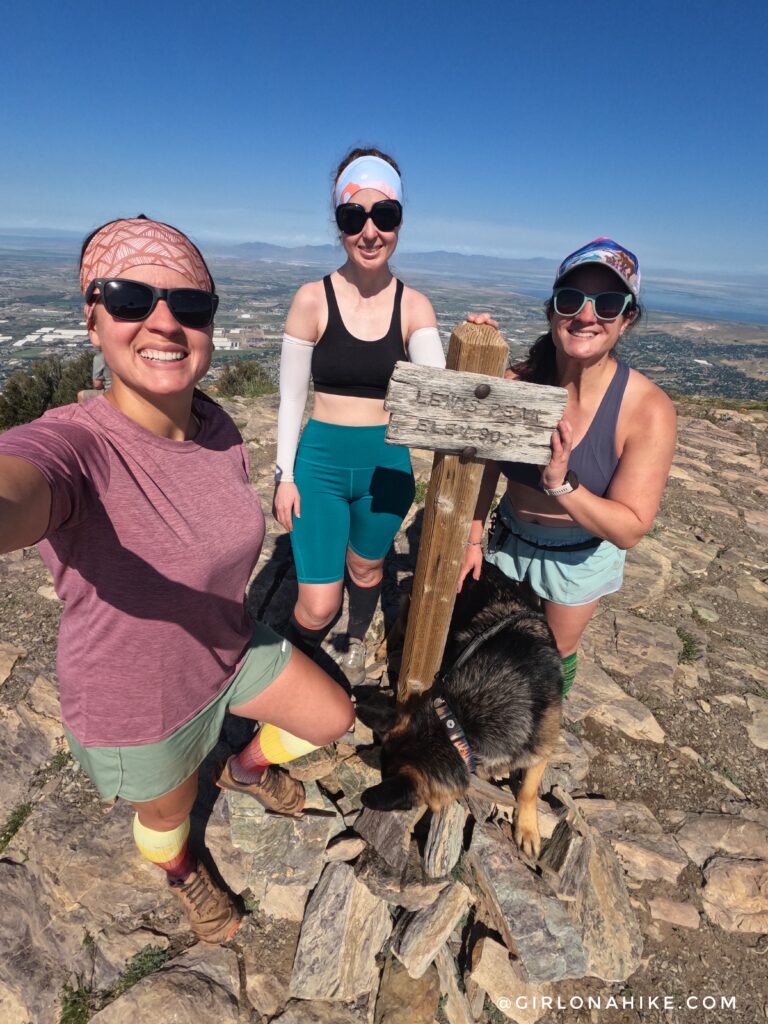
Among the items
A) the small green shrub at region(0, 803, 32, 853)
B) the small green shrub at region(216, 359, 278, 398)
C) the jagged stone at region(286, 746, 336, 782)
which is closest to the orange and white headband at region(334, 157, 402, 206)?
the jagged stone at region(286, 746, 336, 782)

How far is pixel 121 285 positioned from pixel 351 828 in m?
3.27

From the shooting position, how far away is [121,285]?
64.6 inches

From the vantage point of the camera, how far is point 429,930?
2.74m

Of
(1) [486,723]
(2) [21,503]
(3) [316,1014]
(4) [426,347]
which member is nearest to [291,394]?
(4) [426,347]

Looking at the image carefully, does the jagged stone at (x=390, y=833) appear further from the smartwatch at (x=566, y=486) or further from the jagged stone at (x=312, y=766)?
the smartwatch at (x=566, y=486)

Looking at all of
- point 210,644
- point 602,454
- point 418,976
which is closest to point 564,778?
point 418,976

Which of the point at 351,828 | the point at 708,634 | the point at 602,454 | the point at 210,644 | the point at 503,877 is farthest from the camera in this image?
the point at 708,634

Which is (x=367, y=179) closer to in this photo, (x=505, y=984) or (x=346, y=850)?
(x=346, y=850)

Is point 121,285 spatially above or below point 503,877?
above

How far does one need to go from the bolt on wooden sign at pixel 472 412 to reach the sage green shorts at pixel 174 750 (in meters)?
1.35

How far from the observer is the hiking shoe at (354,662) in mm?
3975

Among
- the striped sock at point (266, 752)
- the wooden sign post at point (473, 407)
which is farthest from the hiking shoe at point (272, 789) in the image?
the wooden sign post at point (473, 407)

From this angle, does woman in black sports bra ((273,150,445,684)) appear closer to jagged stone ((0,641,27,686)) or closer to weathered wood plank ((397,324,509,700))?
weathered wood plank ((397,324,509,700))

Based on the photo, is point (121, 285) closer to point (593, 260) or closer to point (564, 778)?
point (593, 260)
